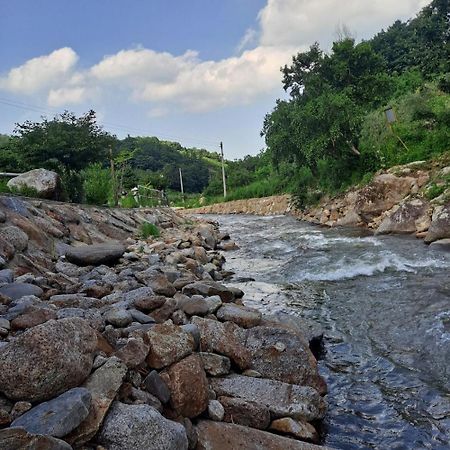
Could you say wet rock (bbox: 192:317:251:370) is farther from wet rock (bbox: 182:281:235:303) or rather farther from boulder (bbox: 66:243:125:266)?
boulder (bbox: 66:243:125:266)

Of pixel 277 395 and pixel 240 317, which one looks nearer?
pixel 277 395

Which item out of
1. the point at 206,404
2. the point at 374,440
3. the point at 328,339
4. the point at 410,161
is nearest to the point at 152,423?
the point at 206,404

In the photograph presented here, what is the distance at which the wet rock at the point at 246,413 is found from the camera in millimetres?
2951

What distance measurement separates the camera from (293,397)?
10.5ft

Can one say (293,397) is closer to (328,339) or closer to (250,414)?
(250,414)

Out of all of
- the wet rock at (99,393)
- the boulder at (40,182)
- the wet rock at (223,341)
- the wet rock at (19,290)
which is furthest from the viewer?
the boulder at (40,182)

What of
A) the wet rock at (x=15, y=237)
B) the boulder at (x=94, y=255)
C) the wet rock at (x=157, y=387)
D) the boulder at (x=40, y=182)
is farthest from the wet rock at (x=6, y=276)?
the boulder at (x=40, y=182)

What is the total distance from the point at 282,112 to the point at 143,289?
22004 mm

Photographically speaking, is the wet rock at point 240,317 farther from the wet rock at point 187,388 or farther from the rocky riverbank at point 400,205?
the rocky riverbank at point 400,205

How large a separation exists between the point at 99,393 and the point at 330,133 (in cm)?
1665

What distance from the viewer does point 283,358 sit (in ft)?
12.0

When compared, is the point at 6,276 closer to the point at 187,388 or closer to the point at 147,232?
the point at 187,388

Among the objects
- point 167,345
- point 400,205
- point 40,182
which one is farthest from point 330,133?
point 167,345

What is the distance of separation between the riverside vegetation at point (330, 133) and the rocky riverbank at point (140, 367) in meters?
6.38
